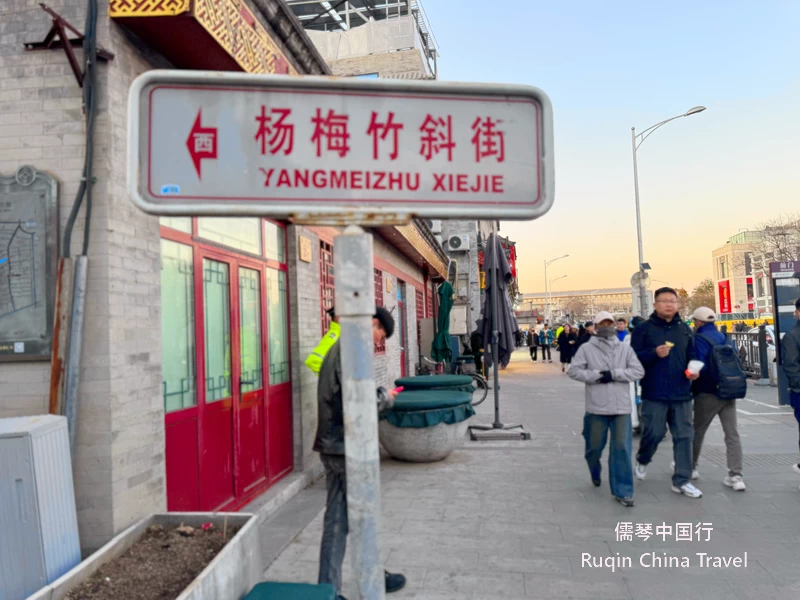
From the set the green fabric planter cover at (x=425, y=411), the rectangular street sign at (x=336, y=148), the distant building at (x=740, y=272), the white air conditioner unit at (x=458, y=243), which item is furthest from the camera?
the distant building at (x=740, y=272)

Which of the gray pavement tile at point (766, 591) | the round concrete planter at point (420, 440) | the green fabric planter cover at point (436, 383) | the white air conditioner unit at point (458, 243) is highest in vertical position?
the white air conditioner unit at point (458, 243)

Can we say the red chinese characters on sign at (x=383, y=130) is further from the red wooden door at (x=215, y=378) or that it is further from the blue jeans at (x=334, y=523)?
the red wooden door at (x=215, y=378)

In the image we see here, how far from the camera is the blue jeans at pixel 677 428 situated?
18.7 ft

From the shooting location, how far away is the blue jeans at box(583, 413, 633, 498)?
17.8ft

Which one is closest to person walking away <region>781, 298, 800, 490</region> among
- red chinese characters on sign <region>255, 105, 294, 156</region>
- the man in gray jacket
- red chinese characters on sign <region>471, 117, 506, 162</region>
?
the man in gray jacket

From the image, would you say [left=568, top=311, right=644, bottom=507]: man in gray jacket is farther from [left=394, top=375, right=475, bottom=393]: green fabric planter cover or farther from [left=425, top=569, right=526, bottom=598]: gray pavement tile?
[left=394, top=375, right=475, bottom=393]: green fabric planter cover

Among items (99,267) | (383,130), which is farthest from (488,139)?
(99,267)

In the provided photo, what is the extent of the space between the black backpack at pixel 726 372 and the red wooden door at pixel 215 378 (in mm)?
4483

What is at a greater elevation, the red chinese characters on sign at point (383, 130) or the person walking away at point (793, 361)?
the red chinese characters on sign at point (383, 130)

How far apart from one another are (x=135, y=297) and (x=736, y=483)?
18.4ft

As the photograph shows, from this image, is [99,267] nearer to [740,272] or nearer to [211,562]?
[211,562]

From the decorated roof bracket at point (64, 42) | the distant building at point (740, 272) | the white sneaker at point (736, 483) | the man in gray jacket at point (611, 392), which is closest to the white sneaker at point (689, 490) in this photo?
the white sneaker at point (736, 483)

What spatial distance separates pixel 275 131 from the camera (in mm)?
1676

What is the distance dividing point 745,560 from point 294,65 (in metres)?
5.65
